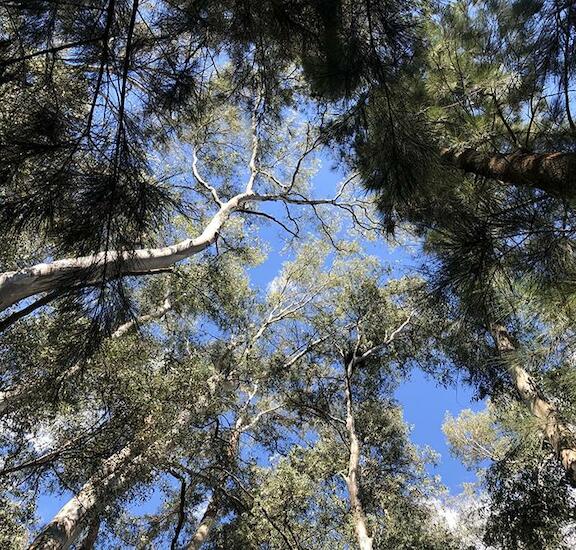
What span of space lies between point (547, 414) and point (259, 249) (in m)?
6.51

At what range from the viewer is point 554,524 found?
616 centimetres

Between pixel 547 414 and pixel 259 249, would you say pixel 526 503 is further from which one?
pixel 259 249

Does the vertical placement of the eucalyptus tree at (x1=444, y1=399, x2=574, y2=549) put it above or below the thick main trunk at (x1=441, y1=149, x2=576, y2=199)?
below

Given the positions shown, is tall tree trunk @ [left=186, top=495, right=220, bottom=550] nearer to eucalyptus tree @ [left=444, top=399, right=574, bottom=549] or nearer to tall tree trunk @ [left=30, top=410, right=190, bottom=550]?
tall tree trunk @ [left=30, top=410, right=190, bottom=550]

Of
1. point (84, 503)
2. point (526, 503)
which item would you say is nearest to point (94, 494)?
point (84, 503)

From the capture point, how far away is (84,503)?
4.98 m

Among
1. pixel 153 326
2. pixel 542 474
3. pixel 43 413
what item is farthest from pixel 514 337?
pixel 153 326

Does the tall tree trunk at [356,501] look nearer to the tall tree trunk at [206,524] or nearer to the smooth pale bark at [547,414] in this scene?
the smooth pale bark at [547,414]

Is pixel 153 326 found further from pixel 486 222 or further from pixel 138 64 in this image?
pixel 486 222

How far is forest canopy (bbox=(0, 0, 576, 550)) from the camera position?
283 centimetres

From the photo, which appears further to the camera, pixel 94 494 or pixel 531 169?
pixel 94 494

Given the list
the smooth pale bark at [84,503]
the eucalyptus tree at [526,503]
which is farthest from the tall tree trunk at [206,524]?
the eucalyptus tree at [526,503]

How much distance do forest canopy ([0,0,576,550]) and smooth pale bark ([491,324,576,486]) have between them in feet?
0.13

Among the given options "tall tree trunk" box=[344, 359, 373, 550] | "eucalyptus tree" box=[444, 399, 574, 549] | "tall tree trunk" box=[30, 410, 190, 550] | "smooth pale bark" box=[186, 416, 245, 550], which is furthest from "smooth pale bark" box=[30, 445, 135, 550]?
"eucalyptus tree" box=[444, 399, 574, 549]
